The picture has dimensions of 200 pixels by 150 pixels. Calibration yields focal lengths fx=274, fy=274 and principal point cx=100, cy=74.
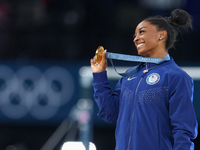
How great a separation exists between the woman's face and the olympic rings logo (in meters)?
4.03

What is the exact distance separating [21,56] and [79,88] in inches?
64.5

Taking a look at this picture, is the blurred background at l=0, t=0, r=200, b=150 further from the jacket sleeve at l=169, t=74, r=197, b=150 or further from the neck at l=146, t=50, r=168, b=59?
the jacket sleeve at l=169, t=74, r=197, b=150

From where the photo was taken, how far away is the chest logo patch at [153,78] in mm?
1636

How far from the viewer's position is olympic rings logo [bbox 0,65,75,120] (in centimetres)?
571

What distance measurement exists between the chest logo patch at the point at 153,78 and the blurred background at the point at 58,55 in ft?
10.1

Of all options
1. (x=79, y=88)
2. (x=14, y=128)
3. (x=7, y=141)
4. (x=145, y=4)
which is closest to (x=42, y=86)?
(x=79, y=88)

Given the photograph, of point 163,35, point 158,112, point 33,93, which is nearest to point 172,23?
point 163,35

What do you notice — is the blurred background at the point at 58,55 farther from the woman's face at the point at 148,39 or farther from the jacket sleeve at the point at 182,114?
the jacket sleeve at the point at 182,114

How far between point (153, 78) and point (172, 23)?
1.75ft

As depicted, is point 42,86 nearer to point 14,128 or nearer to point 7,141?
point 14,128

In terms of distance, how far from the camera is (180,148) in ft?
4.70

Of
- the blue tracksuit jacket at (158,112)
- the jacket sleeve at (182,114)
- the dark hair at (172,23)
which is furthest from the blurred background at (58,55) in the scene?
the jacket sleeve at (182,114)

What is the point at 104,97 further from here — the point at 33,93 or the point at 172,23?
the point at 33,93

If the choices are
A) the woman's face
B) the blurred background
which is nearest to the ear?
the woman's face
